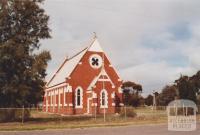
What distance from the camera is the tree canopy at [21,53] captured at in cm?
4253

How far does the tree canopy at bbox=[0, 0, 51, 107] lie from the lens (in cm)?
4253

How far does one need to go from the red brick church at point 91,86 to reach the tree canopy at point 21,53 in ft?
48.7

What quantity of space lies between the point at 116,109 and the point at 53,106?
71.4 ft

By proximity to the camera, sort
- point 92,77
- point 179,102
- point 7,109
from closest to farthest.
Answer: point 7,109 < point 179,102 < point 92,77

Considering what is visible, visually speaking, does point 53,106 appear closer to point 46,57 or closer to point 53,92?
point 53,92

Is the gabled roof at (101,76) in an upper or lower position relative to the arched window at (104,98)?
upper

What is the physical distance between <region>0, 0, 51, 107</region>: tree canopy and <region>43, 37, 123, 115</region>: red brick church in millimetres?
14837

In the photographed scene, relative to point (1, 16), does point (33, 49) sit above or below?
below

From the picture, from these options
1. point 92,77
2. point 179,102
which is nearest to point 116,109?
point 92,77

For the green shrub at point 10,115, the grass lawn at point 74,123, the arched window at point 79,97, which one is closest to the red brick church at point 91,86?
the arched window at point 79,97

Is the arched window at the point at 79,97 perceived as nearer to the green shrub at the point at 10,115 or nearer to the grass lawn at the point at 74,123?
the grass lawn at the point at 74,123

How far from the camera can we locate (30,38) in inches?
1769

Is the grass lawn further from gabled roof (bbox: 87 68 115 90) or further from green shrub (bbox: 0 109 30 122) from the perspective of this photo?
gabled roof (bbox: 87 68 115 90)

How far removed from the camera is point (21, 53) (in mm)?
42500
